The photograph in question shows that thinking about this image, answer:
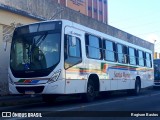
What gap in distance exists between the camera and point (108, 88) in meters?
16.1

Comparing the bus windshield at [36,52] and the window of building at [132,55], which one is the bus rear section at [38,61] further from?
the window of building at [132,55]

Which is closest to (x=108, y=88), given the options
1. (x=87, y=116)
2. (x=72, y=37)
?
(x=72, y=37)

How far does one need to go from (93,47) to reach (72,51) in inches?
84.0

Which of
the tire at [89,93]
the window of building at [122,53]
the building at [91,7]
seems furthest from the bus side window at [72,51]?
the building at [91,7]

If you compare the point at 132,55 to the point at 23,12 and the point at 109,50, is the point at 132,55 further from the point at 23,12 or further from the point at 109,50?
the point at 23,12

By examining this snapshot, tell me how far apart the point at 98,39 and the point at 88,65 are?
1940 millimetres

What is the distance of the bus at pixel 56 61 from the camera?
481 inches

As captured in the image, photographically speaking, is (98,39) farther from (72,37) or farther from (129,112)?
(129,112)

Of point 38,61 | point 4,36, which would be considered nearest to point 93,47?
point 38,61

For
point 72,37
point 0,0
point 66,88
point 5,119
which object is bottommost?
point 5,119

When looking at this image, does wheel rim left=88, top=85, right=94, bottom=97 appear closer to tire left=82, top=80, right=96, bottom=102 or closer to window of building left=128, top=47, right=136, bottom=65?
tire left=82, top=80, right=96, bottom=102

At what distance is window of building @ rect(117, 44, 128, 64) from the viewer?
18.1m

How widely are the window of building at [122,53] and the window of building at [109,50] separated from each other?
815 mm

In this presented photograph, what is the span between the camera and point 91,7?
73.2 metres
